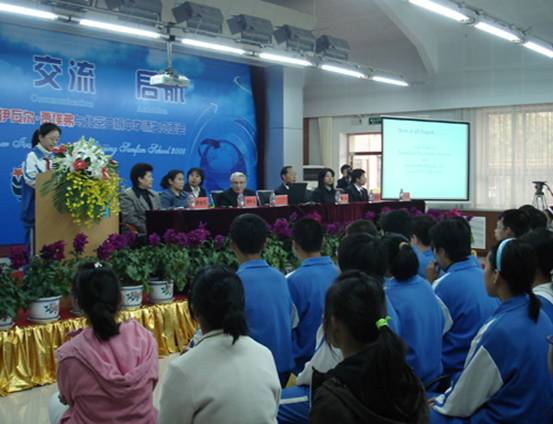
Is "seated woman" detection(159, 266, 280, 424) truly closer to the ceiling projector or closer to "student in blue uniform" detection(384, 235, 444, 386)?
"student in blue uniform" detection(384, 235, 444, 386)

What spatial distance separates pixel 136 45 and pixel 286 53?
217 centimetres

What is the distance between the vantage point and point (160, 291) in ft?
13.4

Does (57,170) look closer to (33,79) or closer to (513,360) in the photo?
(513,360)

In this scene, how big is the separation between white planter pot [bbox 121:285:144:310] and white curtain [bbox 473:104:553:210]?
24.6ft

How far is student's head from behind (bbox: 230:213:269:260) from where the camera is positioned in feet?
8.92

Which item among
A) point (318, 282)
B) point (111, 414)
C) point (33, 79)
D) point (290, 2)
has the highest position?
point (290, 2)

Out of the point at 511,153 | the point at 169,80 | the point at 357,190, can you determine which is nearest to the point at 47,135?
the point at 169,80

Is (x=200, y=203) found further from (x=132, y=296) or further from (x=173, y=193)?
(x=132, y=296)

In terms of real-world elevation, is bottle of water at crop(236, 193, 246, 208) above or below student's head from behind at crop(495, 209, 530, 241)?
above

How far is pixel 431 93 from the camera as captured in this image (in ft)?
34.4

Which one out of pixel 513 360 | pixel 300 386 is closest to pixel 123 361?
pixel 300 386

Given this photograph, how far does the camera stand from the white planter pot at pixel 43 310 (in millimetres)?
3480

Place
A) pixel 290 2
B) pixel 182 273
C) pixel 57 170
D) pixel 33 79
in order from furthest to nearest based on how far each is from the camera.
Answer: pixel 290 2 → pixel 33 79 → pixel 182 273 → pixel 57 170

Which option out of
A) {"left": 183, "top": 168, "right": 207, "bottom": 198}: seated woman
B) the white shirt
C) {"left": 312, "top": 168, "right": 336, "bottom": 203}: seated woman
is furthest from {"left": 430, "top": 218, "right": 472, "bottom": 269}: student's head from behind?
{"left": 312, "top": 168, "right": 336, "bottom": 203}: seated woman
